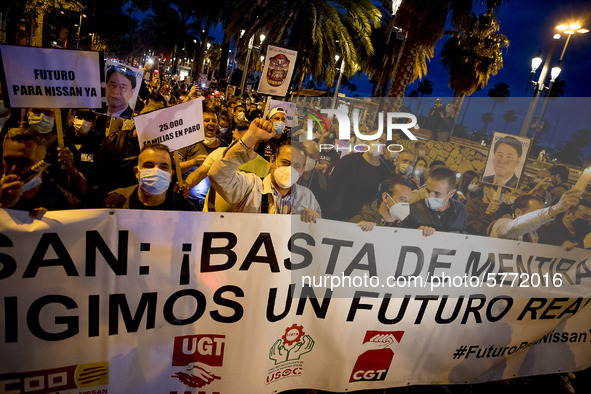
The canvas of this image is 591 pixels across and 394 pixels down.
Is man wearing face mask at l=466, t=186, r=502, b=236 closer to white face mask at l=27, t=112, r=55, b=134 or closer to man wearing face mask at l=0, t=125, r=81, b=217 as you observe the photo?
man wearing face mask at l=0, t=125, r=81, b=217

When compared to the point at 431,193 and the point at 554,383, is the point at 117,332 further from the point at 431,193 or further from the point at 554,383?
the point at 554,383

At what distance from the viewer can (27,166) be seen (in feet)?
7.25

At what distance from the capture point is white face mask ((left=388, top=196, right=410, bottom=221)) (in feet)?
10.5

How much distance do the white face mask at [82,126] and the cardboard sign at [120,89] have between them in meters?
1.20

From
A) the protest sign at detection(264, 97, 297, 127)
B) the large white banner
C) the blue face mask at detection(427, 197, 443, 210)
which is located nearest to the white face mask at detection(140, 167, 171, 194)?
the large white banner

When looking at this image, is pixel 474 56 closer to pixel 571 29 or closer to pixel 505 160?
pixel 571 29

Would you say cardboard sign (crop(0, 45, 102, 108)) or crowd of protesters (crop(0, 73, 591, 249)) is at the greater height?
cardboard sign (crop(0, 45, 102, 108))

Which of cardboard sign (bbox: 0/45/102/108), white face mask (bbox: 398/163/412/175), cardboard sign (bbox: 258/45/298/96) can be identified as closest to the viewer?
cardboard sign (bbox: 0/45/102/108)

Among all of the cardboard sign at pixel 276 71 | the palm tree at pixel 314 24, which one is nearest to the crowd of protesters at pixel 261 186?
the cardboard sign at pixel 276 71

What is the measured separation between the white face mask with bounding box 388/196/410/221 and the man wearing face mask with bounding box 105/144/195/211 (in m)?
1.78

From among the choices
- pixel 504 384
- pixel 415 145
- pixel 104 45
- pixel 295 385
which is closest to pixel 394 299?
pixel 295 385

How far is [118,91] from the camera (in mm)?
3877

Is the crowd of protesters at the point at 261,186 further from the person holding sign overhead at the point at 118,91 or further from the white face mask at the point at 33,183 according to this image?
the person holding sign overhead at the point at 118,91

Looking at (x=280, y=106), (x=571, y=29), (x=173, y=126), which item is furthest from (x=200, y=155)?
(x=571, y=29)
